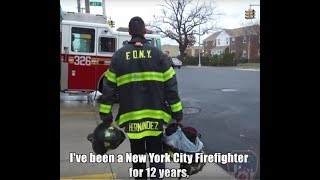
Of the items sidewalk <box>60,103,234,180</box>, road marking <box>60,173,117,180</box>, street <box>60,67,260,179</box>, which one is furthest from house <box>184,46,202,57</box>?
road marking <box>60,173,117,180</box>

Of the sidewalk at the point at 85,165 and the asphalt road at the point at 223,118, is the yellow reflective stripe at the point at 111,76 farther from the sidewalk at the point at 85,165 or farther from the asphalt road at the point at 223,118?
the asphalt road at the point at 223,118

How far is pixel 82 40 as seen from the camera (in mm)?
10992

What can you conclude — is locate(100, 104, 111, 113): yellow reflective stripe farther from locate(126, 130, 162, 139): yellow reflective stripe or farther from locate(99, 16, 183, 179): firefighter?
locate(126, 130, 162, 139): yellow reflective stripe

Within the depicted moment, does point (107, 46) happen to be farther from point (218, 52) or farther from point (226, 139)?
point (218, 52)

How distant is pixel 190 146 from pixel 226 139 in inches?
98.0

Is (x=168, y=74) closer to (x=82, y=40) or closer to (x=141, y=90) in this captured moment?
(x=141, y=90)

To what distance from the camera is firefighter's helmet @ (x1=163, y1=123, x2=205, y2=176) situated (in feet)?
13.9

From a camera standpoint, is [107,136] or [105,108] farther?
[107,136]

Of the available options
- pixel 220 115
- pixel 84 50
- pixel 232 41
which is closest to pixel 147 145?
pixel 220 115

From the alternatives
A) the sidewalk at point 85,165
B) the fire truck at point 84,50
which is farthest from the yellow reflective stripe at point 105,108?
the fire truck at point 84,50

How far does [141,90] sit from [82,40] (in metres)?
7.46

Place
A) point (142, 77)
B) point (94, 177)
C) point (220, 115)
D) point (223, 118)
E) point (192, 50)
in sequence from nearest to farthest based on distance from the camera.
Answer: point (142, 77) < point (94, 177) < point (223, 118) < point (220, 115) < point (192, 50)
